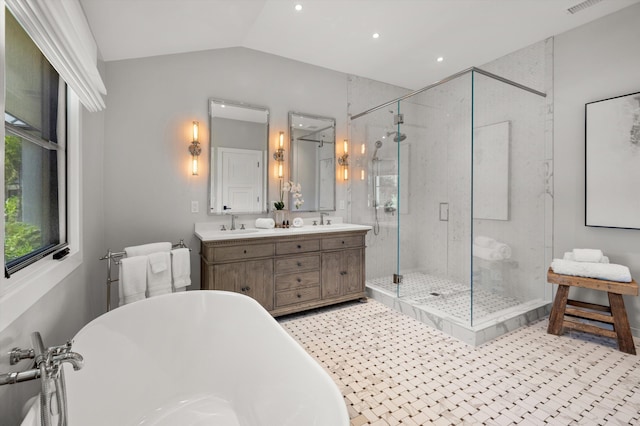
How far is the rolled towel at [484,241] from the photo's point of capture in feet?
8.36

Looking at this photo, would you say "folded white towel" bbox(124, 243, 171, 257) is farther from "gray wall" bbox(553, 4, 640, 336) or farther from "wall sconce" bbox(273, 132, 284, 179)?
"gray wall" bbox(553, 4, 640, 336)

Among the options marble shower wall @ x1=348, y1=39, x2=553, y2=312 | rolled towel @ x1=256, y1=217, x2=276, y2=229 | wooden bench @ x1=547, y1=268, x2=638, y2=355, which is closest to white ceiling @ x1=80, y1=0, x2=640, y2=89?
marble shower wall @ x1=348, y1=39, x2=553, y2=312

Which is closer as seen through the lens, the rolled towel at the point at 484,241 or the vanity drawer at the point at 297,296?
the rolled towel at the point at 484,241

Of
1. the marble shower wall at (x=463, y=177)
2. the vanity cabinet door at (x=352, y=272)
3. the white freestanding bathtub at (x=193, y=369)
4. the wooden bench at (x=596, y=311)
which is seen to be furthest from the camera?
the vanity cabinet door at (x=352, y=272)

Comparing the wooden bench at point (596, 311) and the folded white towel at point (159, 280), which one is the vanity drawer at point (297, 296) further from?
the wooden bench at point (596, 311)

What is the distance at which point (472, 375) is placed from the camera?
1.97 metres

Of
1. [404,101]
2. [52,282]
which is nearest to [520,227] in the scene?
[404,101]

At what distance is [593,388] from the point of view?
184cm

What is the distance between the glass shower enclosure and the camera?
259 cm

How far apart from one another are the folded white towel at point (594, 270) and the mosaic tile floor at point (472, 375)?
574 mm

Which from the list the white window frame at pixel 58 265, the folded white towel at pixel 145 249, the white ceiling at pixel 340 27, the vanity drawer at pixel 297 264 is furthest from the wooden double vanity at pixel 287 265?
the white ceiling at pixel 340 27

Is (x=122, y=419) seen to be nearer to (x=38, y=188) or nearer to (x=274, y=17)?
(x=38, y=188)

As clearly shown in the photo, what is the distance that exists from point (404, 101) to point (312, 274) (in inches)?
82.4

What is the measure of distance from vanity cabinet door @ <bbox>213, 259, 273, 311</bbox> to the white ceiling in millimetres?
1920
